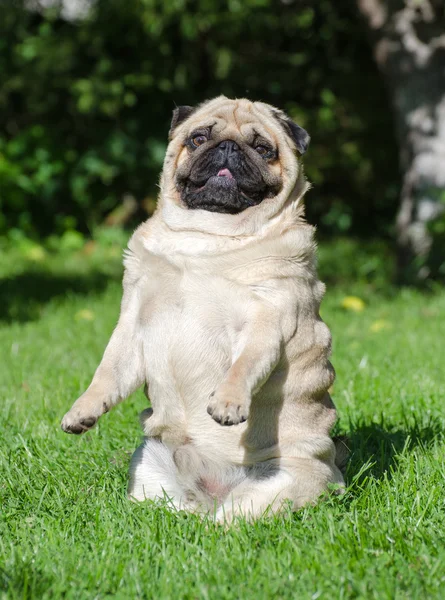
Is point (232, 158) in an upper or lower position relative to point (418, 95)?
upper

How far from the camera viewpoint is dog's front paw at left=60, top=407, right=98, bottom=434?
3.12 metres

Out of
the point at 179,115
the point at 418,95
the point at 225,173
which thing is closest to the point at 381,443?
the point at 225,173

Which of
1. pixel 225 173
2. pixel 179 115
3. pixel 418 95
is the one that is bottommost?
pixel 418 95

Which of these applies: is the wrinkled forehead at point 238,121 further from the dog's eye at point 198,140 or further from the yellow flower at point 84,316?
the yellow flower at point 84,316

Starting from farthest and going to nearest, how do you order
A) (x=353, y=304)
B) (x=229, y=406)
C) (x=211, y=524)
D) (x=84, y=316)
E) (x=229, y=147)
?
1. (x=353, y=304)
2. (x=84, y=316)
3. (x=229, y=147)
4. (x=211, y=524)
5. (x=229, y=406)

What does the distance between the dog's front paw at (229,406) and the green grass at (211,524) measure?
0.42 meters

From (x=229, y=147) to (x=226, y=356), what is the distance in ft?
3.23

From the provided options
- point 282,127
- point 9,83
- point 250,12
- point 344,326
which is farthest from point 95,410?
point 9,83

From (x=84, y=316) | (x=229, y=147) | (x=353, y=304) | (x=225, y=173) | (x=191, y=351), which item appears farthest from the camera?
(x=353, y=304)

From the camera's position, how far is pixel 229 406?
2.89 meters

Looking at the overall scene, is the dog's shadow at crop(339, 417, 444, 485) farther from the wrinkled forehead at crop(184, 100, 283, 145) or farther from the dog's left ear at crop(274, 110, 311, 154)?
the wrinkled forehead at crop(184, 100, 283, 145)

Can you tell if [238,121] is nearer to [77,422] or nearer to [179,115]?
[179,115]

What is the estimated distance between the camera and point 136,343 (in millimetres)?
3428

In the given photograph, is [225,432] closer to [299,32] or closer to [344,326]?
[344,326]
